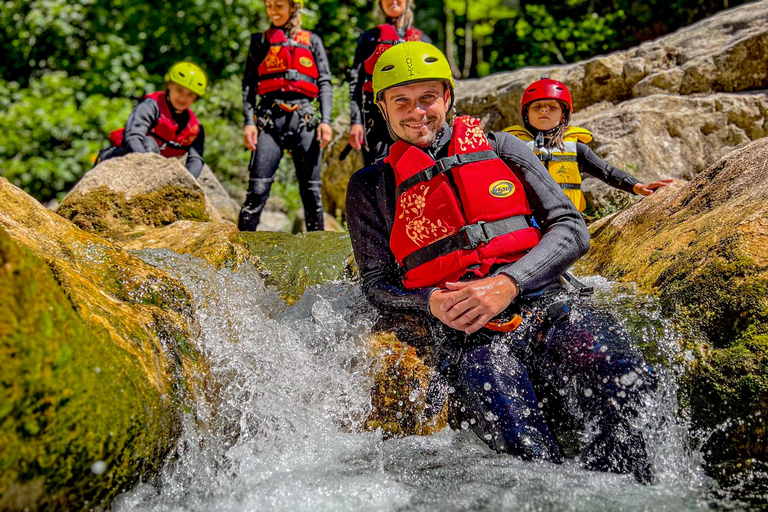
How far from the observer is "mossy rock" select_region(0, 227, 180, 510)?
150 cm

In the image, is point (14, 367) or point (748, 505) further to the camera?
point (748, 505)

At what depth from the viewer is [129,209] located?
15.1 ft

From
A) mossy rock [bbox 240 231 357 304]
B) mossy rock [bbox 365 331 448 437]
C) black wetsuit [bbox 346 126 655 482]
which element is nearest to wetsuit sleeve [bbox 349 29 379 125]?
mossy rock [bbox 240 231 357 304]

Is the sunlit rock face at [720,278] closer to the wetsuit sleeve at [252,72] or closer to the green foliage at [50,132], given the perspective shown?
the wetsuit sleeve at [252,72]

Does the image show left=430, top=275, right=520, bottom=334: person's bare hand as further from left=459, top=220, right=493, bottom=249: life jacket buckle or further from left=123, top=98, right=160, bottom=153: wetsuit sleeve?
left=123, top=98, right=160, bottom=153: wetsuit sleeve

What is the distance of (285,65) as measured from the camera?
5.16 m

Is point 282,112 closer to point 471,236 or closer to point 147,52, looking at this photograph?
point 471,236

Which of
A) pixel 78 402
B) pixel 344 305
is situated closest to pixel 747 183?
pixel 344 305

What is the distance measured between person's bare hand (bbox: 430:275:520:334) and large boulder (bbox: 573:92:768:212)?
133 inches

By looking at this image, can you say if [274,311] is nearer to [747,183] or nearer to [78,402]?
[78,402]

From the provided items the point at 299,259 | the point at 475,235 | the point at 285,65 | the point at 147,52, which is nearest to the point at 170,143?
the point at 285,65

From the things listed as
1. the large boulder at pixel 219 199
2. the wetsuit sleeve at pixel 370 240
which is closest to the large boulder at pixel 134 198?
the large boulder at pixel 219 199

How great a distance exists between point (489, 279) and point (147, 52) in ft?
38.7

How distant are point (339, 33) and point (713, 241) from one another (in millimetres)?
11181
